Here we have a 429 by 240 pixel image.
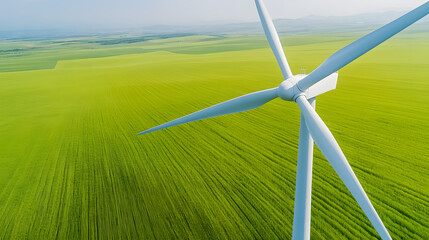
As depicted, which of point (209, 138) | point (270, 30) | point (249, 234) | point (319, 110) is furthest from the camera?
point (319, 110)

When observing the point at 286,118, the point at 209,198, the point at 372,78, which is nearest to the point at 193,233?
the point at 209,198

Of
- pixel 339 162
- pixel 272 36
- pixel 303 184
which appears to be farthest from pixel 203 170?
pixel 339 162

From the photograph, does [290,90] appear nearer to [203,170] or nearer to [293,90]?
[293,90]

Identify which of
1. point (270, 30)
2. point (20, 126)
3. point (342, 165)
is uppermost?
point (270, 30)

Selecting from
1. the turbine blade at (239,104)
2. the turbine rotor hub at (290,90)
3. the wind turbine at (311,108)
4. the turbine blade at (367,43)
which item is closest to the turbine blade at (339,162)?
the wind turbine at (311,108)

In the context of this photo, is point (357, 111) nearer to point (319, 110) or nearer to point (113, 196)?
point (319, 110)

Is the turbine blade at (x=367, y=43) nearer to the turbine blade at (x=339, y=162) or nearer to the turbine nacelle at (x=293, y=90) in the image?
the turbine nacelle at (x=293, y=90)
